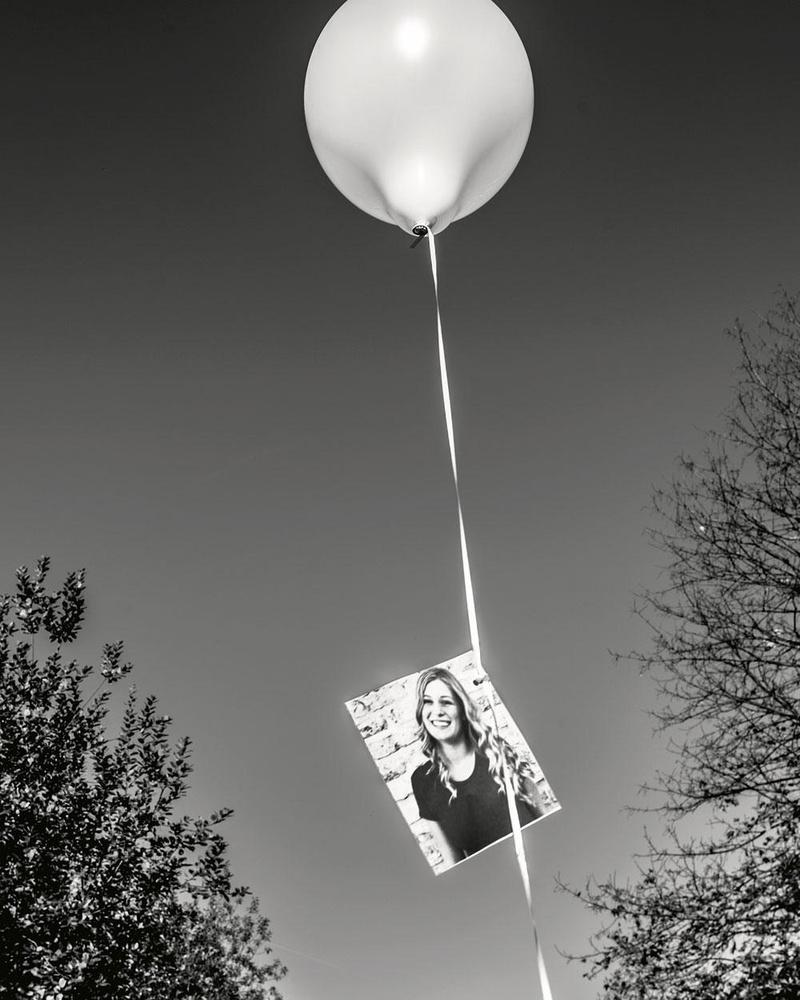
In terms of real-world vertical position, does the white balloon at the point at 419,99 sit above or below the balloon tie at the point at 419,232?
above

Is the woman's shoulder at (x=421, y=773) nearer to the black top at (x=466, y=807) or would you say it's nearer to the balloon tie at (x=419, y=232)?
the black top at (x=466, y=807)

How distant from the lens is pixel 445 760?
18.6 ft

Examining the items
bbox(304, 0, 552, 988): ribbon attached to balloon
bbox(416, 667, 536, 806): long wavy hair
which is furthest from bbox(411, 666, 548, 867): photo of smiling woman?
bbox(304, 0, 552, 988): ribbon attached to balloon

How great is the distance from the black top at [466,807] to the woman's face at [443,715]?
261 millimetres

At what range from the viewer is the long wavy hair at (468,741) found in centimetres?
556

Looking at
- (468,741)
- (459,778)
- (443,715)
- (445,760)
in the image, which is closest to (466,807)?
(459,778)

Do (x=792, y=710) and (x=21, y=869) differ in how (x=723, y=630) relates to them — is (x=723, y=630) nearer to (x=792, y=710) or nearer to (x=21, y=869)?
(x=792, y=710)

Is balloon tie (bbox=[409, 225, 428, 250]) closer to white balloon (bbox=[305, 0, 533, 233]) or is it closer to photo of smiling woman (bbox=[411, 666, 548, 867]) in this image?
white balloon (bbox=[305, 0, 533, 233])

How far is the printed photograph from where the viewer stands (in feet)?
17.6

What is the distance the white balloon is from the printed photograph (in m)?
3.49

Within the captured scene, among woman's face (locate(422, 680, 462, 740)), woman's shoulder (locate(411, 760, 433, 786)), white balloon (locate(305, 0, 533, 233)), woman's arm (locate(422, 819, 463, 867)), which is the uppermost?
white balloon (locate(305, 0, 533, 233))

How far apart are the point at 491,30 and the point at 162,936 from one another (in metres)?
6.67

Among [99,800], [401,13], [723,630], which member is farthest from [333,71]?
[99,800]

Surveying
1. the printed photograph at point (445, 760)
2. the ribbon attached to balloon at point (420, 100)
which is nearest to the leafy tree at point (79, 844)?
the printed photograph at point (445, 760)
